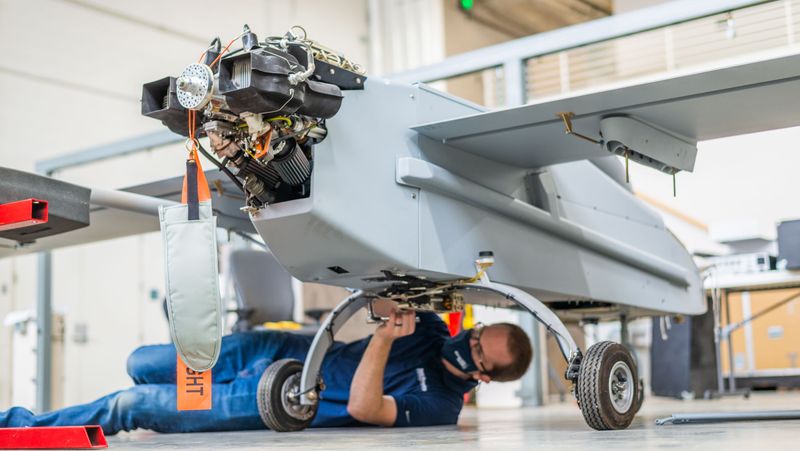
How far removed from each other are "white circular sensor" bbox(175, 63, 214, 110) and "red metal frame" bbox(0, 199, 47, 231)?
60 cm

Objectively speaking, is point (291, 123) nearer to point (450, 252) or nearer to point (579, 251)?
point (450, 252)

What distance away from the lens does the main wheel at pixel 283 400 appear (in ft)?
9.21

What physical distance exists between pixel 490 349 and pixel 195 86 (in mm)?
1522

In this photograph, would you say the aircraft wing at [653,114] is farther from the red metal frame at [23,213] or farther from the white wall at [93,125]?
the white wall at [93,125]

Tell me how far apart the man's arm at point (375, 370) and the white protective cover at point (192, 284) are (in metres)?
0.94

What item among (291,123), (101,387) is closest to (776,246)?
(291,123)

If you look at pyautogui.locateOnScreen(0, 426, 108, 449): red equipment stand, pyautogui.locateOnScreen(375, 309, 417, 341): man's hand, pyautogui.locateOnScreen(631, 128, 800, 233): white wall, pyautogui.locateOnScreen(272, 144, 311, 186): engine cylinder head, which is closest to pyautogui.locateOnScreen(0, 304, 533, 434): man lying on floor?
pyautogui.locateOnScreen(375, 309, 417, 341): man's hand

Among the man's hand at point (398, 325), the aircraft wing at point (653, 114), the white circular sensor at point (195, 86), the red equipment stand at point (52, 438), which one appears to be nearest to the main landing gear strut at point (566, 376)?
the man's hand at point (398, 325)

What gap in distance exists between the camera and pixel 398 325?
280 centimetres

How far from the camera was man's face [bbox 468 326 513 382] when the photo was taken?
2994mm

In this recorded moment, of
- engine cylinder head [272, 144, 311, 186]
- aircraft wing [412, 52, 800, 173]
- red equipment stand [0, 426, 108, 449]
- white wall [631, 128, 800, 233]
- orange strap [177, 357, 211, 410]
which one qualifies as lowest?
red equipment stand [0, 426, 108, 449]

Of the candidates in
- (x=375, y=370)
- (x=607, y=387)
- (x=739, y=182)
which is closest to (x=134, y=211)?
(x=375, y=370)

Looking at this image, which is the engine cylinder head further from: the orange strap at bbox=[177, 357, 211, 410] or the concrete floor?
the concrete floor

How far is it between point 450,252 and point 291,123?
722 millimetres
